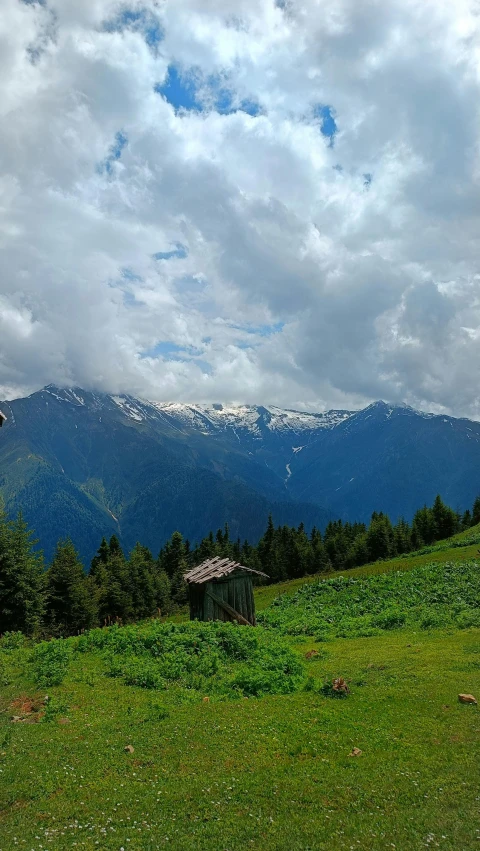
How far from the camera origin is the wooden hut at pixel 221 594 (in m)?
33.1

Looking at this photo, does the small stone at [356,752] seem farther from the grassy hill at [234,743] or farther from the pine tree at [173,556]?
the pine tree at [173,556]

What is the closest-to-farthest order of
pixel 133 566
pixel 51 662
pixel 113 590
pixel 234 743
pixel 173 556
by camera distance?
pixel 234 743 → pixel 51 662 → pixel 113 590 → pixel 133 566 → pixel 173 556

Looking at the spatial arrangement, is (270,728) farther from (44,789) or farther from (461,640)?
(461,640)

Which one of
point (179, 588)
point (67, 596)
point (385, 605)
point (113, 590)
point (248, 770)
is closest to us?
point (248, 770)

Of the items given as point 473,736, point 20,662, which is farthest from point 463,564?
point 20,662

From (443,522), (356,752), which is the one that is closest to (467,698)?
(356,752)

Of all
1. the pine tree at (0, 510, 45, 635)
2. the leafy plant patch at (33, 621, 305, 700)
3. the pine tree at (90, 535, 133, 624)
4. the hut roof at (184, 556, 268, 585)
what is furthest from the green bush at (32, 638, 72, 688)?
the pine tree at (90, 535, 133, 624)

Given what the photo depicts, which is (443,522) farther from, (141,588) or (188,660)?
(188,660)

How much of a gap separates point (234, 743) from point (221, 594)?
20590 mm

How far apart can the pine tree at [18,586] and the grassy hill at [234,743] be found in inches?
710

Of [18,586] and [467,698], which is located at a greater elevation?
[18,586]

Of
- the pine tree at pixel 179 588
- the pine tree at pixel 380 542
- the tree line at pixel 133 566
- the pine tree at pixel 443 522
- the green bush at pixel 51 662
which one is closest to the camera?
the green bush at pixel 51 662

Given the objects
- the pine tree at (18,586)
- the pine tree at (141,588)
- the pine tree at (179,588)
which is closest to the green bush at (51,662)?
the pine tree at (18,586)

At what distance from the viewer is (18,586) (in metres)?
40.7
